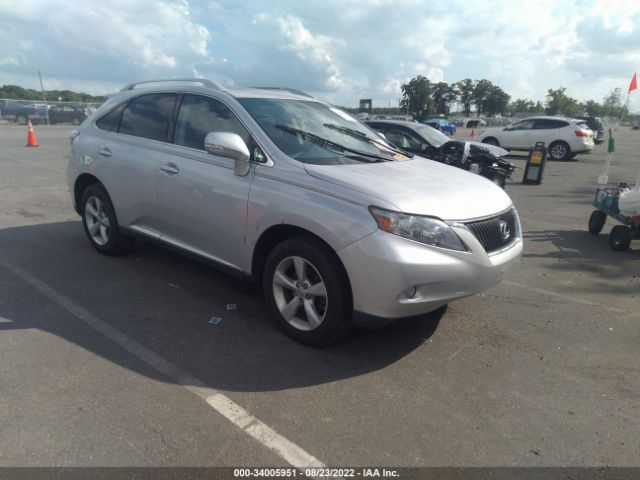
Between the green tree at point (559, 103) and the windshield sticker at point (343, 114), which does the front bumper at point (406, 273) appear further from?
the green tree at point (559, 103)

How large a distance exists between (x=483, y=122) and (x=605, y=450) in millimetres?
69545

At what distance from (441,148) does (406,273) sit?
27.1 feet

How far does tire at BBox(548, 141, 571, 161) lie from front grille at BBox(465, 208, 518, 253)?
17474 mm

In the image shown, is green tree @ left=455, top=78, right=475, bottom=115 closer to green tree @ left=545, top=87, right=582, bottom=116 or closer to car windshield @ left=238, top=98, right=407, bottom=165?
green tree @ left=545, top=87, right=582, bottom=116

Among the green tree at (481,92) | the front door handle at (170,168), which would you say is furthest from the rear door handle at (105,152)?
the green tree at (481,92)

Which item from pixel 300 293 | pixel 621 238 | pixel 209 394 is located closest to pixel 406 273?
pixel 300 293

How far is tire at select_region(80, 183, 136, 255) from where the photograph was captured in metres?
4.93

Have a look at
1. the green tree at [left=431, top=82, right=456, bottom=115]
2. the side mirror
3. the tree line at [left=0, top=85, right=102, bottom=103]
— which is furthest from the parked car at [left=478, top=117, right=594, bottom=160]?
the green tree at [left=431, top=82, right=456, bottom=115]

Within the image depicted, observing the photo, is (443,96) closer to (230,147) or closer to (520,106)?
(520,106)

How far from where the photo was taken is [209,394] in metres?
2.83

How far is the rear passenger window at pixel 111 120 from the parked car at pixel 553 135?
58.1 feet

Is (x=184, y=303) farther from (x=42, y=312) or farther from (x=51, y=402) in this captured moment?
(x=51, y=402)

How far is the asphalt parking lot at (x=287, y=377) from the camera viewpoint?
2.43 meters

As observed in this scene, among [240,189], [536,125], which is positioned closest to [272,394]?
[240,189]
